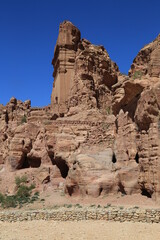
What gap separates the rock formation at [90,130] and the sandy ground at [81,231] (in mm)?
3334

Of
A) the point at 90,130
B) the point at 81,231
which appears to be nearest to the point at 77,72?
the point at 90,130

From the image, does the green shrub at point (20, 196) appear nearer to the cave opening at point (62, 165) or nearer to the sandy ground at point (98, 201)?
the sandy ground at point (98, 201)

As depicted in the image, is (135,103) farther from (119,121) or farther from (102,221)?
(102,221)

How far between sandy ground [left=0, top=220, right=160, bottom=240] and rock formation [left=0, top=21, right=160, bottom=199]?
333cm

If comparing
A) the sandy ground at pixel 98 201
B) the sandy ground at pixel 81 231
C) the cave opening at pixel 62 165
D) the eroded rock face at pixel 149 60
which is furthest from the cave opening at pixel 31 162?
the sandy ground at pixel 81 231

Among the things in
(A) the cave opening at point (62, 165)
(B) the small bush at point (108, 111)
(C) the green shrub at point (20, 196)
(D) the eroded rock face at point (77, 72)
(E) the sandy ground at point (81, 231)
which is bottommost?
(E) the sandy ground at point (81, 231)

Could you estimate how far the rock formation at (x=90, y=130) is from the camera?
53.1 ft

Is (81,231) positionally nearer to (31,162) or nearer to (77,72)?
(31,162)

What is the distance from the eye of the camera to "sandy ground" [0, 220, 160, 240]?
10.9 metres

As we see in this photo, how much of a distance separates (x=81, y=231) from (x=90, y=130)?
11363 mm

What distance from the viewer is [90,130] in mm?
22344

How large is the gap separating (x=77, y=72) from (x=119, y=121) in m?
12.9

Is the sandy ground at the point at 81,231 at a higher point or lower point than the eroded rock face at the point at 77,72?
lower

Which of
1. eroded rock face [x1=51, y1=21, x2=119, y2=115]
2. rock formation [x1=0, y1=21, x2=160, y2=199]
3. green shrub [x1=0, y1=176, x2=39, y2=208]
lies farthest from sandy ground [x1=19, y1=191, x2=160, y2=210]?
eroded rock face [x1=51, y1=21, x2=119, y2=115]
